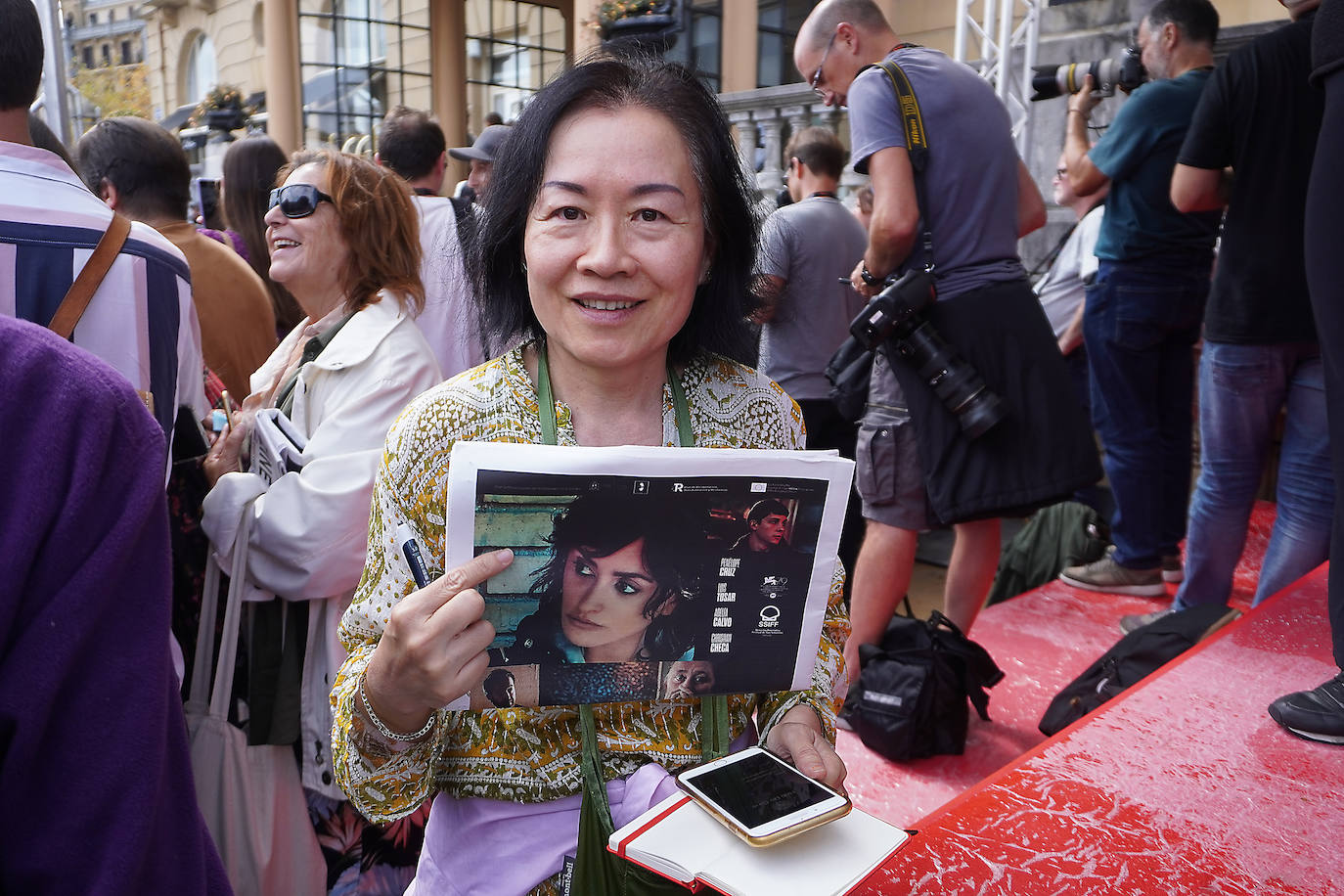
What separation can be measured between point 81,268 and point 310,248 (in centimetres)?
71

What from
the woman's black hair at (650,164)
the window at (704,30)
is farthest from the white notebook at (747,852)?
the window at (704,30)

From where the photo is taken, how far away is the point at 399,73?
19266 millimetres

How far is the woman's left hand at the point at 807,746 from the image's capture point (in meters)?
1.15

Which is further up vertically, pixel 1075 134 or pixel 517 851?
pixel 1075 134

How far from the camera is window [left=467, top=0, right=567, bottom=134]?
2014 centimetres

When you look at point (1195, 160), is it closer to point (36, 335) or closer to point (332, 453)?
point (332, 453)

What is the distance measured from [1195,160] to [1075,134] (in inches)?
49.2

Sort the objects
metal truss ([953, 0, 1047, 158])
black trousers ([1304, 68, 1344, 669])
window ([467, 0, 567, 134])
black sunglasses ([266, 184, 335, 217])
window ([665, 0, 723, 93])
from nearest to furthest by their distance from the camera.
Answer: black trousers ([1304, 68, 1344, 669]) → black sunglasses ([266, 184, 335, 217]) → metal truss ([953, 0, 1047, 158]) → window ([665, 0, 723, 93]) → window ([467, 0, 567, 134])

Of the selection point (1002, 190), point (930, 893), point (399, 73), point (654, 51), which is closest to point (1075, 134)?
point (1002, 190)

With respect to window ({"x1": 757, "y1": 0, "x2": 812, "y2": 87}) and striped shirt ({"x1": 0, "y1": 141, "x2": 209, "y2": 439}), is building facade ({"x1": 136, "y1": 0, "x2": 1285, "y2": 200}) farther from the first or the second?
striped shirt ({"x1": 0, "y1": 141, "x2": 209, "y2": 439})

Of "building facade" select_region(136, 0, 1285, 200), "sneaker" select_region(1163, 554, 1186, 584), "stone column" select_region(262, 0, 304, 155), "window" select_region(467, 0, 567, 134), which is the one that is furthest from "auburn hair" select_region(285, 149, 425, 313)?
"window" select_region(467, 0, 567, 134)

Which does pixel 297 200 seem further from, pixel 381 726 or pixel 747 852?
pixel 747 852

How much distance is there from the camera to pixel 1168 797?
1.64 metres

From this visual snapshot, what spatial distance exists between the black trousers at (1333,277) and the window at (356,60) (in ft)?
62.5
